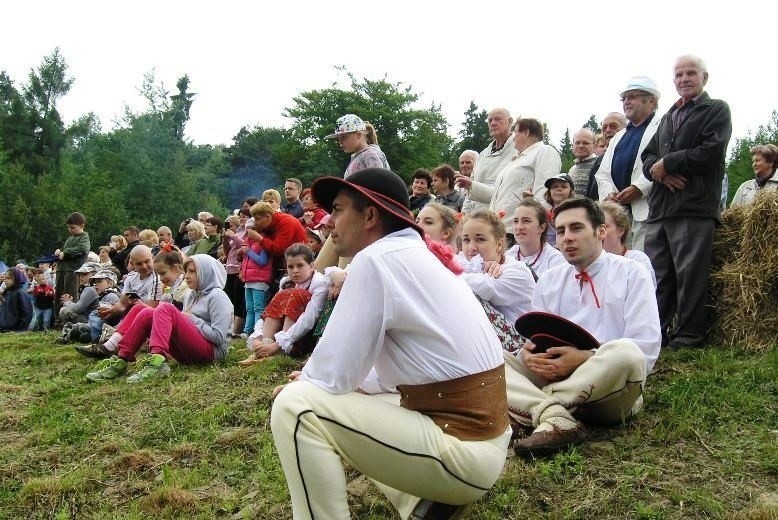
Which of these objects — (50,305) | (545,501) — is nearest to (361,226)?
(545,501)

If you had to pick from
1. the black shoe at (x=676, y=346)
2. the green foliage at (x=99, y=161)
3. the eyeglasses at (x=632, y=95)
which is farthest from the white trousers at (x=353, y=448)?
the green foliage at (x=99, y=161)

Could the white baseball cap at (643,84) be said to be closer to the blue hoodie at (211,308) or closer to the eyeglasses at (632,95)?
the eyeglasses at (632,95)

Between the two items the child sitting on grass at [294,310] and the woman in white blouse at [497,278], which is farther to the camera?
the child sitting on grass at [294,310]

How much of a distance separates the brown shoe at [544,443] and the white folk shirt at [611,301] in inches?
24.6

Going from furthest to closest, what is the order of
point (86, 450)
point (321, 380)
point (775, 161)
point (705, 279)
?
point (775, 161), point (705, 279), point (86, 450), point (321, 380)

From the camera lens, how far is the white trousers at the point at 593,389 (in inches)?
143

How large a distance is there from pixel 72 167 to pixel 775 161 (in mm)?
41594

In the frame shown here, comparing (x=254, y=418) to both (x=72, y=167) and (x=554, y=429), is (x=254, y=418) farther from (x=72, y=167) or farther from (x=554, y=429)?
(x=72, y=167)

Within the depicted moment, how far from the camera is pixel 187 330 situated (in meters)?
7.12

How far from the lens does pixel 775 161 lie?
7.20 metres

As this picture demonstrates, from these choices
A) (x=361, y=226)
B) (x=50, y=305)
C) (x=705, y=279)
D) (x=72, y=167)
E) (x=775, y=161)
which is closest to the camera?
(x=361, y=226)

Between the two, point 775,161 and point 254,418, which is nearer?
point 254,418

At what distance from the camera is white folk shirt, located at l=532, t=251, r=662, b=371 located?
3.90 m

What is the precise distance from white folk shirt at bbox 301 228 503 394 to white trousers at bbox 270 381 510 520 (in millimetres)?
105
